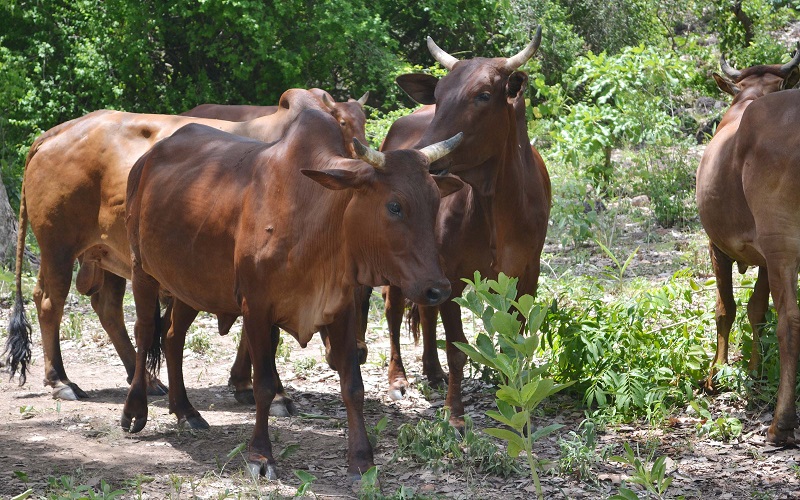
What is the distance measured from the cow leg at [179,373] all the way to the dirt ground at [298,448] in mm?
109

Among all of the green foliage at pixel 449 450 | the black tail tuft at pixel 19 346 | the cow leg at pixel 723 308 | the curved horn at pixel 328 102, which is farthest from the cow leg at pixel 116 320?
the cow leg at pixel 723 308

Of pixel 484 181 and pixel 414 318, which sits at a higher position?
pixel 484 181

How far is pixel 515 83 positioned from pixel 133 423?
10.0 ft

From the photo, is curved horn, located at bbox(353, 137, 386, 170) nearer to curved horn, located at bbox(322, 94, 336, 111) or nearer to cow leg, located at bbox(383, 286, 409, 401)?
cow leg, located at bbox(383, 286, 409, 401)

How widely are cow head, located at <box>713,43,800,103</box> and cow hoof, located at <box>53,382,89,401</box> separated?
16.4ft

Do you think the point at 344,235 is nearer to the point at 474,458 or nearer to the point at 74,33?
the point at 474,458

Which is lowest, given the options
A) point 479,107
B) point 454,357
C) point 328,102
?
point 454,357

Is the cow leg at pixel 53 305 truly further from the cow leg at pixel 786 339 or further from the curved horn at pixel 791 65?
the curved horn at pixel 791 65

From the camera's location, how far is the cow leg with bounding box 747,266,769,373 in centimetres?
621

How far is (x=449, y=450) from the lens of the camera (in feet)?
18.0

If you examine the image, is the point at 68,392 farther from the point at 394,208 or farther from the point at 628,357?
the point at 628,357

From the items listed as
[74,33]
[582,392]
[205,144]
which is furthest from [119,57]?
[582,392]

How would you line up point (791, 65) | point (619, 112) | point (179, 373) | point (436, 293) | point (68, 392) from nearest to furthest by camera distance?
1. point (436, 293)
2. point (179, 373)
3. point (791, 65)
4. point (68, 392)
5. point (619, 112)

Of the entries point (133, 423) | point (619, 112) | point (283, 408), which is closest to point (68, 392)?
point (133, 423)
